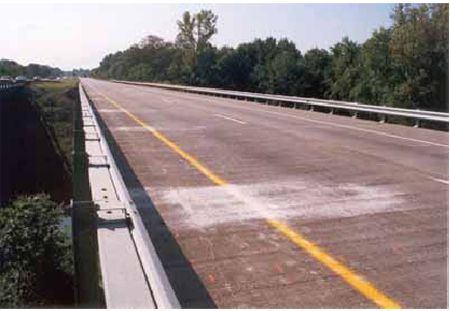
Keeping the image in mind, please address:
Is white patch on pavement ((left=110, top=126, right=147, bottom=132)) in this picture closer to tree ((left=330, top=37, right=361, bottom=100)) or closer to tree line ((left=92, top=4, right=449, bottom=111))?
tree line ((left=92, top=4, right=449, bottom=111))

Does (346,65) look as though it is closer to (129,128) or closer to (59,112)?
(59,112)

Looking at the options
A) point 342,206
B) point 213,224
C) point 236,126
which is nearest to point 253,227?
point 213,224

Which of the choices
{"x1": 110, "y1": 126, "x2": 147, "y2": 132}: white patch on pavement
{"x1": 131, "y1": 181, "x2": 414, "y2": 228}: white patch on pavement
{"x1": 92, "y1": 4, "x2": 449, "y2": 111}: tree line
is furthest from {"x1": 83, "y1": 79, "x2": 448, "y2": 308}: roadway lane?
{"x1": 92, "y1": 4, "x2": 449, "y2": 111}: tree line

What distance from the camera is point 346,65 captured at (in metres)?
74.9

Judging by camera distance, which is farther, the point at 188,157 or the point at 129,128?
the point at 129,128

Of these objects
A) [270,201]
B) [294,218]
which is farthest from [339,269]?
[270,201]

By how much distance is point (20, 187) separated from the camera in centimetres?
5247

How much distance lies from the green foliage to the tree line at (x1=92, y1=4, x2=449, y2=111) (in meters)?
46.7

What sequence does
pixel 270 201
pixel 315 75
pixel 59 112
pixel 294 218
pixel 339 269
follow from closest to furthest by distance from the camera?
pixel 339 269 < pixel 294 218 < pixel 270 201 < pixel 315 75 < pixel 59 112

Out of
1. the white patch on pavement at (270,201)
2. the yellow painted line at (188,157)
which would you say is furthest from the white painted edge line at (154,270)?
the yellow painted line at (188,157)

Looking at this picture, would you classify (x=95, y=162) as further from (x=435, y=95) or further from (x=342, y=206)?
(x=435, y=95)

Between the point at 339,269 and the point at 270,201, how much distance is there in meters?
3.06

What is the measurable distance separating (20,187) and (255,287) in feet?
165

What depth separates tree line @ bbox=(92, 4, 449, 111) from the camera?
2276 inches
